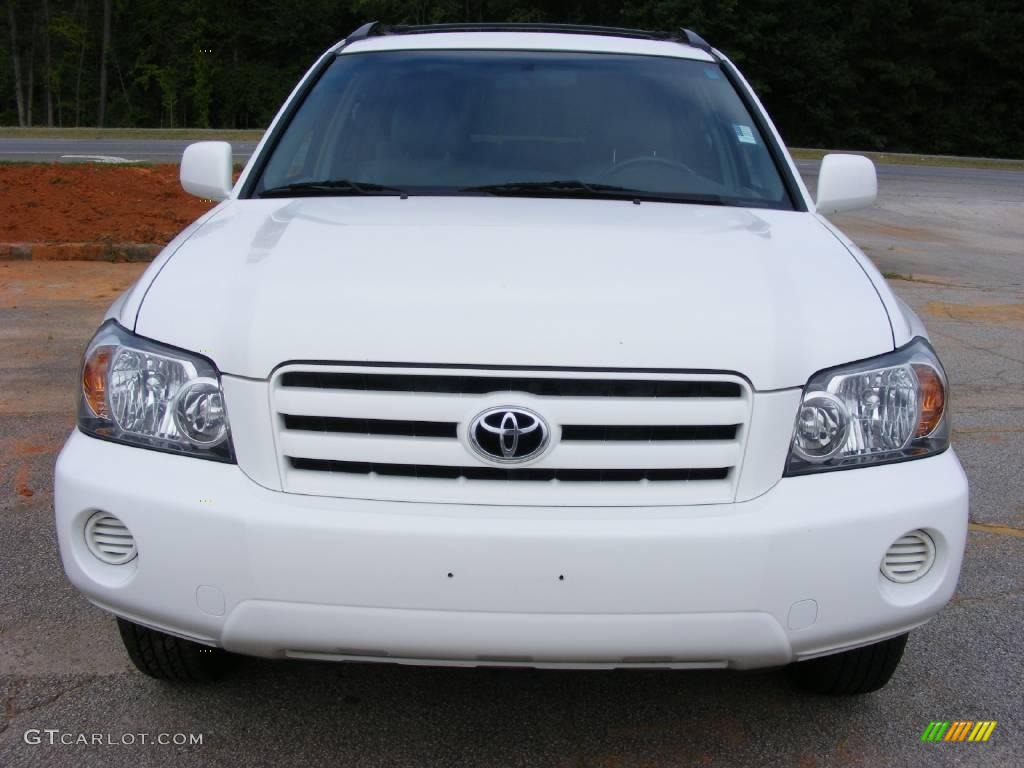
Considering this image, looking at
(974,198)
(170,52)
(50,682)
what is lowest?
(170,52)

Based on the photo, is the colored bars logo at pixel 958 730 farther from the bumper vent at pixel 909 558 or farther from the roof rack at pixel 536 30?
the roof rack at pixel 536 30

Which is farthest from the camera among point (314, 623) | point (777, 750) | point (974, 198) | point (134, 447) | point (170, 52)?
point (170, 52)

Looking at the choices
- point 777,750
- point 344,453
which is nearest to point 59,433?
point 344,453

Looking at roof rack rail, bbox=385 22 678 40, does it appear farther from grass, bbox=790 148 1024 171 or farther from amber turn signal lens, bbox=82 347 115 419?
grass, bbox=790 148 1024 171

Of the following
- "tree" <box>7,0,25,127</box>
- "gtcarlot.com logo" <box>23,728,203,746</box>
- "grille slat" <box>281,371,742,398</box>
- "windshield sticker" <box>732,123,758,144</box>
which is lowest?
"tree" <box>7,0,25,127</box>

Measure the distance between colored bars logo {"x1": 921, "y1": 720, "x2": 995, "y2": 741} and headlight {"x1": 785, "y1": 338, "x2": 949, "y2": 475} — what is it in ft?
2.59

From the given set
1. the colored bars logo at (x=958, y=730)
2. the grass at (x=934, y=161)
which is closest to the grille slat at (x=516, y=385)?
the colored bars logo at (x=958, y=730)

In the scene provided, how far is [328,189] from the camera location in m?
3.21

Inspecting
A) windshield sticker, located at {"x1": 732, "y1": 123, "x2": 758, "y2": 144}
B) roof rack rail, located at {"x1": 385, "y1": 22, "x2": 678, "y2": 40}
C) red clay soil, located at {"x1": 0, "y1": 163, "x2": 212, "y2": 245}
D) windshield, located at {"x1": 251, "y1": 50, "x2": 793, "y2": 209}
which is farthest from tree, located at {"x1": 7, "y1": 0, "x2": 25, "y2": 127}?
windshield sticker, located at {"x1": 732, "y1": 123, "x2": 758, "y2": 144}

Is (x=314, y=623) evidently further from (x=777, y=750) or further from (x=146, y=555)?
(x=777, y=750)

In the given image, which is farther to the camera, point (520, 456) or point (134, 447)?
point (134, 447)

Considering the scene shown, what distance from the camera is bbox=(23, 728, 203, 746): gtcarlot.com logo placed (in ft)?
8.41

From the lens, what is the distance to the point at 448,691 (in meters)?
2.82

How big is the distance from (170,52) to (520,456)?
177ft
